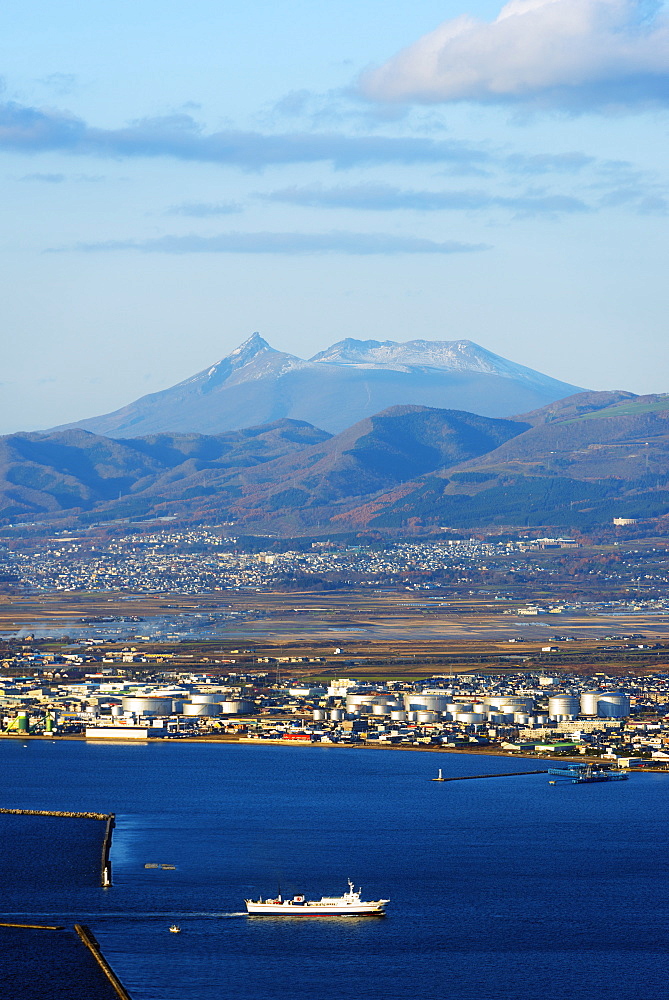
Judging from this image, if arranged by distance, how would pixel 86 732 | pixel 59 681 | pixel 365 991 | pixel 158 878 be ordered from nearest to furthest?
pixel 365 991 → pixel 158 878 → pixel 86 732 → pixel 59 681

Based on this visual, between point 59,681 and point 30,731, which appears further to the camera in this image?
point 59,681

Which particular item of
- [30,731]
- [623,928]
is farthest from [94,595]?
[623,928]

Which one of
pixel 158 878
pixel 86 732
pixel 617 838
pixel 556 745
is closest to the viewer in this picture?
pixel 158 878

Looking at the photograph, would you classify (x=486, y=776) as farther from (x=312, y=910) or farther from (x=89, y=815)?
(x=312, y=910)

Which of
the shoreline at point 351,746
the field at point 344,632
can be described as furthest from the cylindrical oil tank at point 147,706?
the field at point 344,632

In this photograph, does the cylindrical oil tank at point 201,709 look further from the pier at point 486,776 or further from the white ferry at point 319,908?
the white ferry at point 319,908

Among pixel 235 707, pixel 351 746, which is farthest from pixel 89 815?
pixel 235 707

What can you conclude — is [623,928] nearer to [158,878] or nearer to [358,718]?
[158,878]
